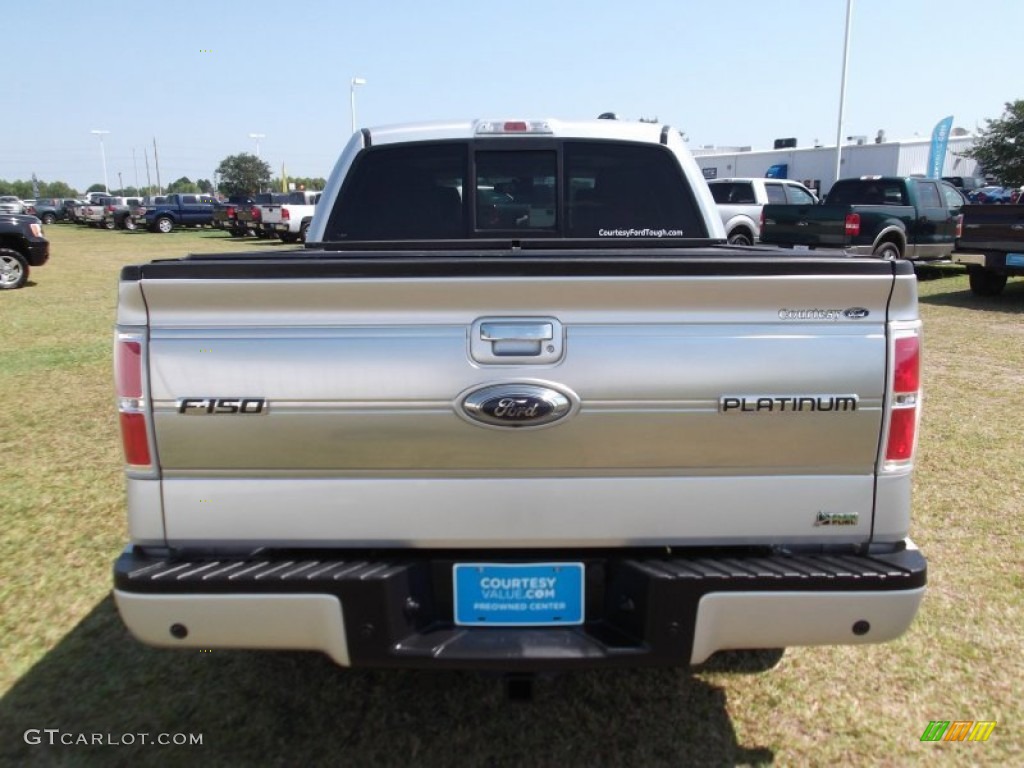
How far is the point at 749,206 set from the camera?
56.3 ft

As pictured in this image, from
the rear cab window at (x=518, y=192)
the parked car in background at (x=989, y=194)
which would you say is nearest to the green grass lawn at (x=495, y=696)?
the rear cab window at (x=518, y=192)

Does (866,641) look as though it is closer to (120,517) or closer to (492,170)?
(492,170)

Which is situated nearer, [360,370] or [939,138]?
[360,370]

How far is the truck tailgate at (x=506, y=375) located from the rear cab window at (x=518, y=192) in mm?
1967

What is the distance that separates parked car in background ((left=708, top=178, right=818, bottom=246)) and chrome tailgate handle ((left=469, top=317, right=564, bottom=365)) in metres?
15.2

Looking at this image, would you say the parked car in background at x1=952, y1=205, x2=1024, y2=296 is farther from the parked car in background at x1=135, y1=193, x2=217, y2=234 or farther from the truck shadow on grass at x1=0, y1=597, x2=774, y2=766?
the parked car in background at x1=135, y1=193, x2=217, y2=234

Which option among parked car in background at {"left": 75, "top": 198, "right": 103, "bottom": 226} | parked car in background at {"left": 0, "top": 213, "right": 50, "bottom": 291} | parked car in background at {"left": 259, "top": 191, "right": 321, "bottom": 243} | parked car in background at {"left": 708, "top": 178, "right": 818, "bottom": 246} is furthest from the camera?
parked car in background at {"left": 75, "top": 198, "right": 103, "bottom": 226}

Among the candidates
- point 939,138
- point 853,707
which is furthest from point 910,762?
point 939,138

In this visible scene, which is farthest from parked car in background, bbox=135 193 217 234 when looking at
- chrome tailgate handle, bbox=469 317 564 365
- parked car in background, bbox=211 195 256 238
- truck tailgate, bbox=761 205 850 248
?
chrome tailgate handle, bbox=469 317 564 365

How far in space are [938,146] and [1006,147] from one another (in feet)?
8.32

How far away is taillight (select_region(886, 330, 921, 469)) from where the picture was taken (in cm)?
210

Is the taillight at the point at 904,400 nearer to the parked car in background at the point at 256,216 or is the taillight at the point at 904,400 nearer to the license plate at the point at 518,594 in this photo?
the license plate at the point at 518,594

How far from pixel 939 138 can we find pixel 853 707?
1443 inches

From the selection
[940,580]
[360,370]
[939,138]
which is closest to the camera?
[360,370]
